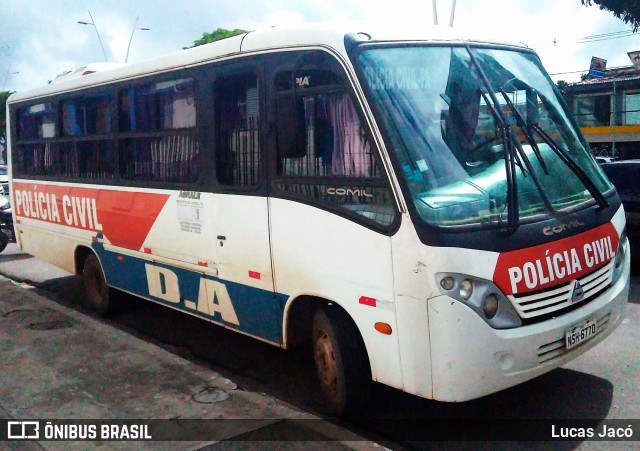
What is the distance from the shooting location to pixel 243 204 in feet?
18.1

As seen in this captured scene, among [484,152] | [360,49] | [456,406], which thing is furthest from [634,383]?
[360,49]

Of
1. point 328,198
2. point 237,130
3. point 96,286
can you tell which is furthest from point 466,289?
point 96,286

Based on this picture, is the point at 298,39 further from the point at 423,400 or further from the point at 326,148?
the point at 423,400

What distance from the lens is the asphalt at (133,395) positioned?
445 centimetres

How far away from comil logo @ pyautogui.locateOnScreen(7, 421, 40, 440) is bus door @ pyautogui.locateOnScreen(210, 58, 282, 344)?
1730mm

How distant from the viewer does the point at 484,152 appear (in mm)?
4426

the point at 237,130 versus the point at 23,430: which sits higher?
the point at 237,130

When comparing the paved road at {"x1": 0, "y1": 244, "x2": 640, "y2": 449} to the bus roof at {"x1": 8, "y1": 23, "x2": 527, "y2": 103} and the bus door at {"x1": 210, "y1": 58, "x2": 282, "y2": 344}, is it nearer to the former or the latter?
the bus door at {"x1": 210, "y1": 58, "x2": 282, "y2": 344}

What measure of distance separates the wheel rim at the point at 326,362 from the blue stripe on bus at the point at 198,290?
422 millimetres

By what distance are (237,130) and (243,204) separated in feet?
2.00

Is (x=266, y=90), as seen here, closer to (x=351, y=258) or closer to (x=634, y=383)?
(x=351, y=258)

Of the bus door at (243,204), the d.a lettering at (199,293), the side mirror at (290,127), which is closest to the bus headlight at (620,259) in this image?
the side mirror at (290,127)

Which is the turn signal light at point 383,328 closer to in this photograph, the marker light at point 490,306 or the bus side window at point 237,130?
the marker light at point 490,306

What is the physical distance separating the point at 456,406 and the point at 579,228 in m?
1.55
